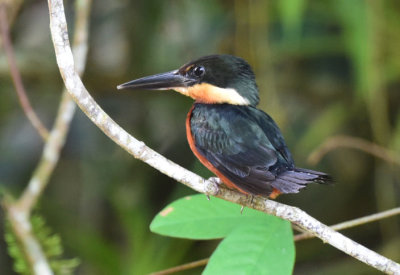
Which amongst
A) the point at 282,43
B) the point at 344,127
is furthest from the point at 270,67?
the point at 344,127

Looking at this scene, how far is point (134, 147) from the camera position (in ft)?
4.87

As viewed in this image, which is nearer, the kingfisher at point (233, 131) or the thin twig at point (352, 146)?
the kingfisher at point (233, 131)

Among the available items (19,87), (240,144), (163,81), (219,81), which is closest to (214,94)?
(219,81)

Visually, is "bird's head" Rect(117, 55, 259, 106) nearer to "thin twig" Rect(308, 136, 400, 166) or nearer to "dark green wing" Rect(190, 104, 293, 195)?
"dark green wing" Rect(190, 104, 293, 195)

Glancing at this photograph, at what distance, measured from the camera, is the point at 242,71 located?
2035 millimetres

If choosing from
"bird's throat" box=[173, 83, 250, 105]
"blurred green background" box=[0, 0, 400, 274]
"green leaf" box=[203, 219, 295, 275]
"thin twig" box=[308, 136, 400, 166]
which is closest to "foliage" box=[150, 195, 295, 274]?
"green leaf" box=[203, 219, 295, 275]

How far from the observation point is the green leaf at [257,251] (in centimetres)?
145

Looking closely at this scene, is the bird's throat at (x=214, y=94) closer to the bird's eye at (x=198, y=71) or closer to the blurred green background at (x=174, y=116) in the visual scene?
the bird's eye at (x=198, y=71)

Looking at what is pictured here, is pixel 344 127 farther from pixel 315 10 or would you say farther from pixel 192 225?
pixel 192 225

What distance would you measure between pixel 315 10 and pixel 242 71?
1401 mm

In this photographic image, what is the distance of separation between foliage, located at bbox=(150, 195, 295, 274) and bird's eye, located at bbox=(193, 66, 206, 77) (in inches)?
20.6

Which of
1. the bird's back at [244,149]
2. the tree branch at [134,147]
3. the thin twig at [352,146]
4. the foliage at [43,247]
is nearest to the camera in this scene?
the tree branch at [134,147]

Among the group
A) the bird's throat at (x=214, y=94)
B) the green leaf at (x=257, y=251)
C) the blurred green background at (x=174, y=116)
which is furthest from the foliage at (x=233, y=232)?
the blurred green background at (x=174, y=116)

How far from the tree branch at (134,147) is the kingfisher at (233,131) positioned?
0.16 m
